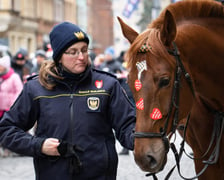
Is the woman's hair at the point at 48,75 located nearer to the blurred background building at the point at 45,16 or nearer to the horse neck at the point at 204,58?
the horse neck at the point at 204,58

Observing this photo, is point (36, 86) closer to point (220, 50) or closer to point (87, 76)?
point (87, 76)

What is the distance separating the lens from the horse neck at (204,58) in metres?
4.16

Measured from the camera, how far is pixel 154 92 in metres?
3.84

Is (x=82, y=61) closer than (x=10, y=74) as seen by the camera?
Yes

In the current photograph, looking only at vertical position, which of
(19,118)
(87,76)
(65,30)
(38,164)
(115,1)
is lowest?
(115,1)

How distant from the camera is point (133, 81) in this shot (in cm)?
393

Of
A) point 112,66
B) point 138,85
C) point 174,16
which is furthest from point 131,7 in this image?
point 138,85

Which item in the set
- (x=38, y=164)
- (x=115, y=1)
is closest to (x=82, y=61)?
(x=38, y=164)

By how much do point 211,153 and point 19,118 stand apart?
1.49 m

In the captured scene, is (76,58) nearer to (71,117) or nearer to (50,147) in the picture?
(71,117)

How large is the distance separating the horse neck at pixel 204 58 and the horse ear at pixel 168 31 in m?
0.13

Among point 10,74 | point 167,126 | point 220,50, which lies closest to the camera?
point 167,126

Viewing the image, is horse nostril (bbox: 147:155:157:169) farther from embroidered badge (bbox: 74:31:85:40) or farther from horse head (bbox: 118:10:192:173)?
embroidered badge (bbox: 74:31:85:40)

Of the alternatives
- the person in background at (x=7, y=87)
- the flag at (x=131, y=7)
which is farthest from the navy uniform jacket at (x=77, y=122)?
the flag at (x=131, y=7)
